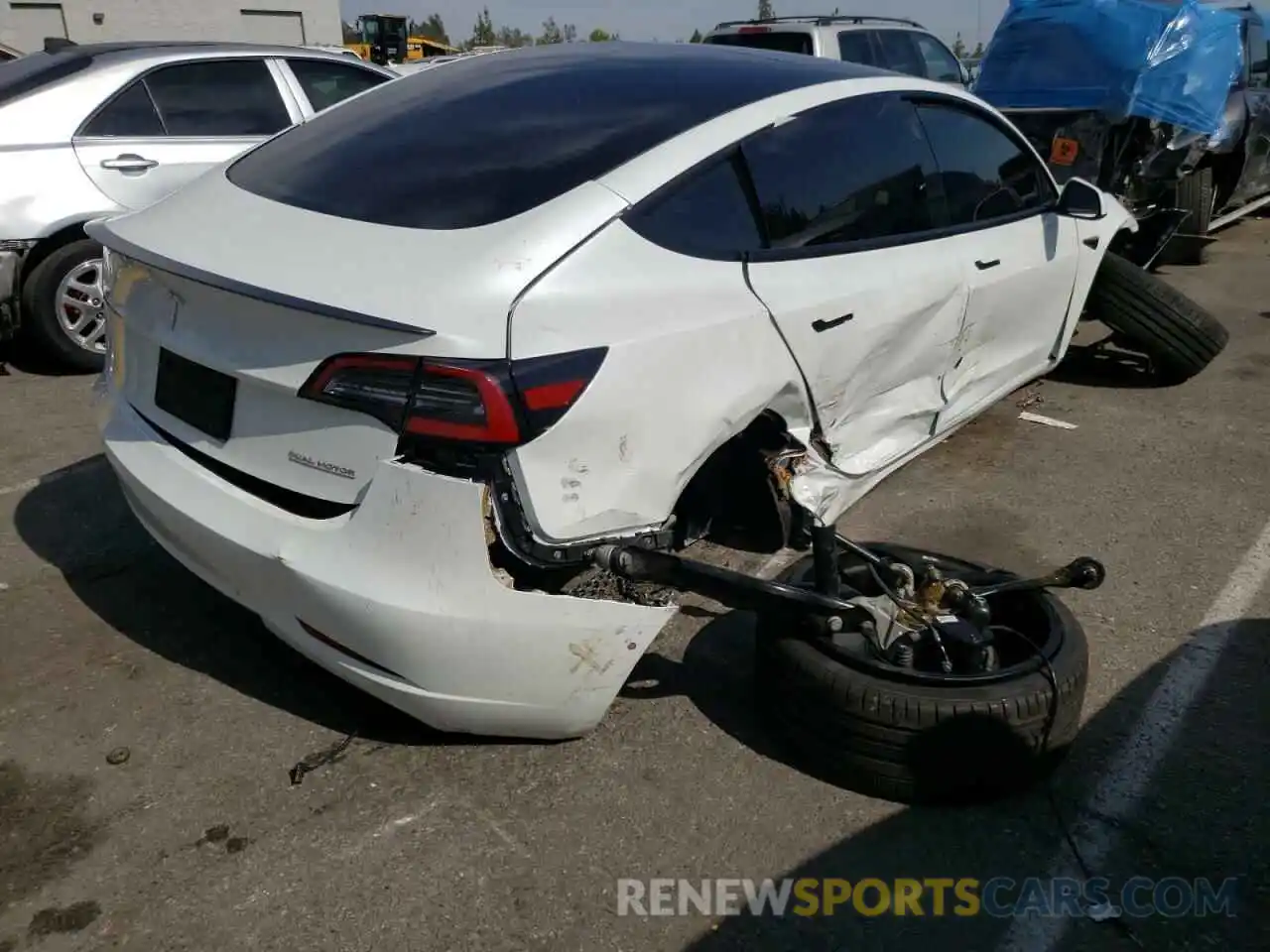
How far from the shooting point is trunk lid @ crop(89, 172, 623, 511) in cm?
242

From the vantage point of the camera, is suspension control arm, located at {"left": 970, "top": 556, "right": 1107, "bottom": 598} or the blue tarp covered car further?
the blue tarp covered car

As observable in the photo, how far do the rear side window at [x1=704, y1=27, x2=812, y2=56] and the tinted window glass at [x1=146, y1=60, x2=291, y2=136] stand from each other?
457 cm

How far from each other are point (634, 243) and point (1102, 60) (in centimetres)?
666

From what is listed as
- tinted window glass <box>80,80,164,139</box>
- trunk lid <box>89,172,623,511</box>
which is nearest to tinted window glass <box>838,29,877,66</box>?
A: tinted window glass <box>80,80,164,139</box>

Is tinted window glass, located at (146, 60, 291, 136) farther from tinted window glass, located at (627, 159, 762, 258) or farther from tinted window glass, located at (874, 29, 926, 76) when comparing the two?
tinted window glass, located at (874, 29, 926, 76)

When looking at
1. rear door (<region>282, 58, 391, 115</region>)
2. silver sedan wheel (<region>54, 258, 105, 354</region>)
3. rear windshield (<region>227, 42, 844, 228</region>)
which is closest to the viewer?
rear windshield (<region>227, 42, 844, 228</region>)

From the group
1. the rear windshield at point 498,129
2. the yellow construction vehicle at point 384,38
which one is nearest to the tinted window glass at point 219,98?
the rear windshield at point 498,129

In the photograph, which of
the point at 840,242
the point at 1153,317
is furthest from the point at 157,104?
the point at 1153,317

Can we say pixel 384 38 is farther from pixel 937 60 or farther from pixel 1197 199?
pixel 1197 199

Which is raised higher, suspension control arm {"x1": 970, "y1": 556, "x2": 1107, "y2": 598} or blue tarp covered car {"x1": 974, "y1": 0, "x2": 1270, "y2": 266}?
blue tarp covered car {"x1": 974, "y1": 0, "x2": 1270, "y2": 266}

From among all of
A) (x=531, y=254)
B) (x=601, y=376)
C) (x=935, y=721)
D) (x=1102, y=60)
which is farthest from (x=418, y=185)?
(x=1102, y=60)

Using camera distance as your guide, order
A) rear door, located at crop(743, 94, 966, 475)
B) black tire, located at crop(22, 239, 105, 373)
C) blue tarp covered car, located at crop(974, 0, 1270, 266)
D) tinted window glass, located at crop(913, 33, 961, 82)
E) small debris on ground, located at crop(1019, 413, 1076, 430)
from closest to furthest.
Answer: rear door, located at crop(743, 94, 966, 475)
small debris on ground, located at crop(1019, 413, 1076, 430)
black tire, located at crop(22, 239, 105, 373)
blue tarp covered car, located at crop(974, 0, 1270, 266)
tinted window glass, located at crop(913, 33, 961, 82)

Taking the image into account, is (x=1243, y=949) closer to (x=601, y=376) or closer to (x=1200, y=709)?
(x=1200, y=709)

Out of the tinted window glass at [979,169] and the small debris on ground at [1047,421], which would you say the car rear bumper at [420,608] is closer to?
the tinted window glass at [979,169]
